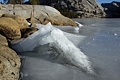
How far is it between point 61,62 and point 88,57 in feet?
4.69

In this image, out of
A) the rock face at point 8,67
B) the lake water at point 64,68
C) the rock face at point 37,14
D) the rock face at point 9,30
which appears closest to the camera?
the rock face at point 8,67

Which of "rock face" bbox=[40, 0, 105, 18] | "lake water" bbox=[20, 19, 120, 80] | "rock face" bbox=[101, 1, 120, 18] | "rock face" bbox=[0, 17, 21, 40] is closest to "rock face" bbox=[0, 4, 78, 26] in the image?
"rock face" bbox=[0, 17, 21, 40]

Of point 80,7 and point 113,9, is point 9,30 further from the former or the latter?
point 113,9

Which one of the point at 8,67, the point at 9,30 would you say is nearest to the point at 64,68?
the point at 8,67

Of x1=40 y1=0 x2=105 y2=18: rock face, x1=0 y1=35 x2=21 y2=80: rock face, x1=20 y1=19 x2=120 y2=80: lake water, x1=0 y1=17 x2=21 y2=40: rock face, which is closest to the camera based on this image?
x1=0 y1=35 x2=21 y2=80: rock face

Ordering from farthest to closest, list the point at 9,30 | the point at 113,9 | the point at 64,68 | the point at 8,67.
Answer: the point at 113,9 → the point at 9,30 → the point at 64,68 → the point at 8,67

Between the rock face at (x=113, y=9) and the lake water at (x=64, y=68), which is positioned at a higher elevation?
the lake water at (x=64, y=68)

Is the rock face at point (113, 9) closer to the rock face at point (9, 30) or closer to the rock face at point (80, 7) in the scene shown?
the rock face at point (80, 7)

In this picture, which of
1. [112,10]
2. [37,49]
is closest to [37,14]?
[37,49]

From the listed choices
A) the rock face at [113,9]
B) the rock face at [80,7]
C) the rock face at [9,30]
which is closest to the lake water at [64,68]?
the rock face at [9,30]

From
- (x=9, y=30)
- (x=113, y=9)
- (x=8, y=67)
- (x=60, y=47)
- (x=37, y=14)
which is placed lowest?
(x=113, y=9)

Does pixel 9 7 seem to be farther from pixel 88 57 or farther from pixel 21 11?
pixel 88 57

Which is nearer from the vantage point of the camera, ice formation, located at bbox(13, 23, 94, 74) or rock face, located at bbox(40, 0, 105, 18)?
ice formation, located at bbox(13, 23, 94, 74)

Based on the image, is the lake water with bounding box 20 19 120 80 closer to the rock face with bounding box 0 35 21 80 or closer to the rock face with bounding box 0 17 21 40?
the rock face with bounding box 0 35 21 80
